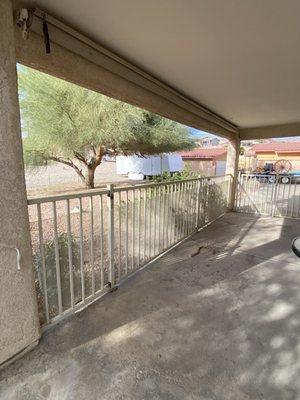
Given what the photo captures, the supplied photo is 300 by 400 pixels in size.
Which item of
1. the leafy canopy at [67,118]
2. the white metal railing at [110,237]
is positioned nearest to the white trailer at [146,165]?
the leafy canopy at [67,118]

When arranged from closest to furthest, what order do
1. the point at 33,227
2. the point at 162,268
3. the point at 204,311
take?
1. the point at 204,311
2. the point at 162,268
3. the point at 33,227

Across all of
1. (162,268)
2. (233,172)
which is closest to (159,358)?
(162,268)

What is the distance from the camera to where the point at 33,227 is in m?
4.91

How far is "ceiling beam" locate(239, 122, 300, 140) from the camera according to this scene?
17.4 ft

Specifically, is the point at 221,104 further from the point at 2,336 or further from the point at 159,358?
the point at 2,336

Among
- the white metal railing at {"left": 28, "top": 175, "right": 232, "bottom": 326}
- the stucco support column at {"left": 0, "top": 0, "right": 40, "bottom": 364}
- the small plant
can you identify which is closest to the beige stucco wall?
the white metal railing at {"left": 28, "top": 175, "right": 232, "bottom": 326}

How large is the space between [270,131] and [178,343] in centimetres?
520

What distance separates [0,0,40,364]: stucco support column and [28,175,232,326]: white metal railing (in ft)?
0.64

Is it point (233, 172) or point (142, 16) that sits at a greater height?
point (142, 16)

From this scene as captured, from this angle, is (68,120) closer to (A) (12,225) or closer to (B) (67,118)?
(B) (67,118)

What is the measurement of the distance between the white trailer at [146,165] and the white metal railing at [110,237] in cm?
1148

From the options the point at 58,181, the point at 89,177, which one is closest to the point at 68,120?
the point at 89,177

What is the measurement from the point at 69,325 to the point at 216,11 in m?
2.41

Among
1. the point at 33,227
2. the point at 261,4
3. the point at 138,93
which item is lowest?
the point at 33,227
